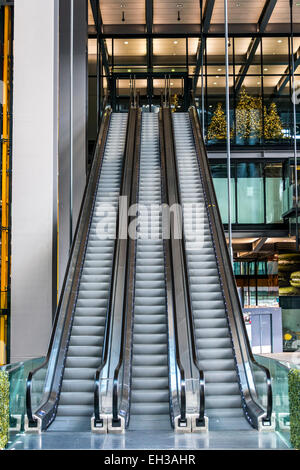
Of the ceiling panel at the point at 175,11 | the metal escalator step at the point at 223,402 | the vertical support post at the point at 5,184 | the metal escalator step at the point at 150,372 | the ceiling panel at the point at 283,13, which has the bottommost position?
the metal escalator step at the point at 223,402

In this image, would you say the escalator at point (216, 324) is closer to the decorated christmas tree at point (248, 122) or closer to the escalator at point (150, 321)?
the escalator at point (150, 321)

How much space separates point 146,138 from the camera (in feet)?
56.0

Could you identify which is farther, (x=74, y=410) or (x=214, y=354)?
(x=214, y=354)

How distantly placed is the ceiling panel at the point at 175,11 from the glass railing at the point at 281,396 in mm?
15144

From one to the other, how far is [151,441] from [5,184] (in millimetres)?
5600

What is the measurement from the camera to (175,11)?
20.4 metres

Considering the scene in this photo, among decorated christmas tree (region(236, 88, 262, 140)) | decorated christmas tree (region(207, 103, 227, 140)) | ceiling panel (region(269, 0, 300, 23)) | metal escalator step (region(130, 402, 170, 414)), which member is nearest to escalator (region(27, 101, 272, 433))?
metal escalator step (region(130, 402, 170, 414))

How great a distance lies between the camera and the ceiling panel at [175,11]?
19703 mm

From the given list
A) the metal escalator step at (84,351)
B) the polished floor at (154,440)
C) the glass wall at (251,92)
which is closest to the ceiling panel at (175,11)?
the glass wall at (251,92)

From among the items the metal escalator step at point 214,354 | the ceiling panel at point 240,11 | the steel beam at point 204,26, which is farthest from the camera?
the ceiling panel at point 240,11

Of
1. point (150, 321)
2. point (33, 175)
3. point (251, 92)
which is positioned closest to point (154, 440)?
point (150, 321)

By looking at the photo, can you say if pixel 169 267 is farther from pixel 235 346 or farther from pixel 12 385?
pixel 12 385

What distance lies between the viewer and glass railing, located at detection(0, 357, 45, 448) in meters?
6.67

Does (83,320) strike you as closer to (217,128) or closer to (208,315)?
(208,315)
